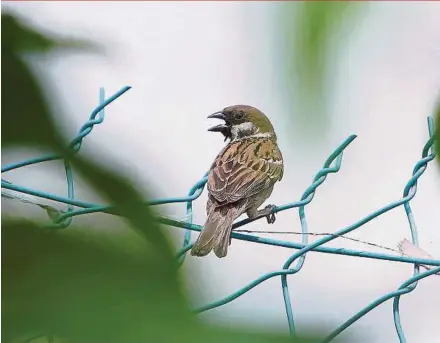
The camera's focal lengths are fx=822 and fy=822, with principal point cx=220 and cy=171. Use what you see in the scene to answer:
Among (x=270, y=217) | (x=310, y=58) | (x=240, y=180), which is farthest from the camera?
(x=240, y=180)

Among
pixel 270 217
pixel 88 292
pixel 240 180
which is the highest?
pixel 240 180

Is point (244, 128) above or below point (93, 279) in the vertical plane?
above

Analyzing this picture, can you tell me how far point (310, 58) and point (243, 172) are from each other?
1.27 m

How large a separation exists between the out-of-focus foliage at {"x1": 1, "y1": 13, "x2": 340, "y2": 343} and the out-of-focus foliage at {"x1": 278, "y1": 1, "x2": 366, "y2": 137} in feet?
0.12

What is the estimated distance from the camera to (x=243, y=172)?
4.64 feet

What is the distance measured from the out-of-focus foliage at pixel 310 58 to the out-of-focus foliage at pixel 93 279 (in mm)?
37

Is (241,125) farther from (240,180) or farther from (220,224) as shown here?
(220,224)

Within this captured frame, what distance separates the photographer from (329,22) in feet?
0.48

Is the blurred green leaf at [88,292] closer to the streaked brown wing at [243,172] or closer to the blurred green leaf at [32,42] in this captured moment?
the blurred green leaf at [32,42]

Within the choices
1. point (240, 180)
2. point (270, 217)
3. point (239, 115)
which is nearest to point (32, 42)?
point (270, 217)

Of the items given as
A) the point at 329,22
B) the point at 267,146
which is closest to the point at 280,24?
the point at 329,22

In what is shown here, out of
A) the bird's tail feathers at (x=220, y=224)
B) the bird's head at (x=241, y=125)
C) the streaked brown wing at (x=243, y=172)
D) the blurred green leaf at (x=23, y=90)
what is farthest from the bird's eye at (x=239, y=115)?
the blurred green leaf at (x=23, y=90)

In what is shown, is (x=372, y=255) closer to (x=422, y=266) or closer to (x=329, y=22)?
(x=422, y=266)

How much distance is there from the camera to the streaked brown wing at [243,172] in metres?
1.33
